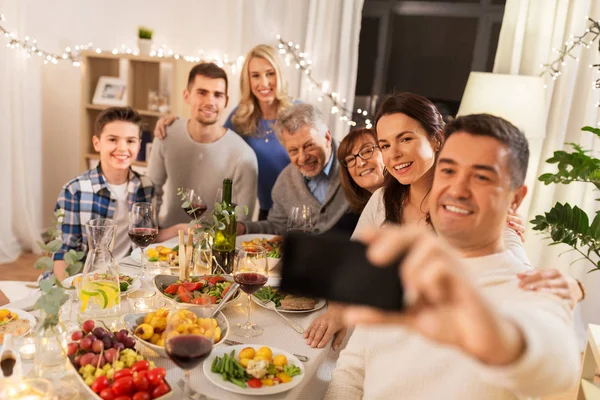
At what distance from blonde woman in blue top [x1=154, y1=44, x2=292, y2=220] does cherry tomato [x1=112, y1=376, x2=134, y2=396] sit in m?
2.02

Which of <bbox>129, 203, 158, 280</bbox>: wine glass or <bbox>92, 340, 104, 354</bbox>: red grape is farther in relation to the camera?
<bbox>129, 203, 158, 280</bbox>: wine glass

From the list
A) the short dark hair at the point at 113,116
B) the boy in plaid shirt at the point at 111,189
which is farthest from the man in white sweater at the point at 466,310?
the short dark hair at the point at 113,116

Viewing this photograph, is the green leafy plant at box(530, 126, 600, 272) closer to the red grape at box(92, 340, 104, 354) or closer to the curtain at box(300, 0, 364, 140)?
the curtain at box(300, 0, 364, 140)

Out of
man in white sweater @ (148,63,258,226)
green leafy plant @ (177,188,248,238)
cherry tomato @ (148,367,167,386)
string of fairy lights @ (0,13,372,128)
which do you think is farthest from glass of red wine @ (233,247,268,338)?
string of fairy lights @ (0,13,372,128)

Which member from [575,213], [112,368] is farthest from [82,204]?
[575,213]

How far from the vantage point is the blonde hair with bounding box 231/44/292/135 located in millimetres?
2928

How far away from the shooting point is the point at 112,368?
1.12 metres

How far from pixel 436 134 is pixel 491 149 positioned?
2.36ft

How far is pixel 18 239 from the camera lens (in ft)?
13.9

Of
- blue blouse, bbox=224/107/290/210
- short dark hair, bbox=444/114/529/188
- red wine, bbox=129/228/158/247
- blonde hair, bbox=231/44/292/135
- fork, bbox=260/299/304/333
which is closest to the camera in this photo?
short dark hair, bbox=444/114/529/188

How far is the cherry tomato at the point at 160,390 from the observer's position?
1063 millimetres

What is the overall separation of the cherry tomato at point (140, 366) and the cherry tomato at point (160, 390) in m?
0.06

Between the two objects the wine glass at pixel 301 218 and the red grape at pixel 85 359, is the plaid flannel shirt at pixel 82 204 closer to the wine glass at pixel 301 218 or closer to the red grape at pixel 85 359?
the wine glass at pixel 301 218

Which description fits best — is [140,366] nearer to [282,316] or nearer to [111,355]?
[111,355]
